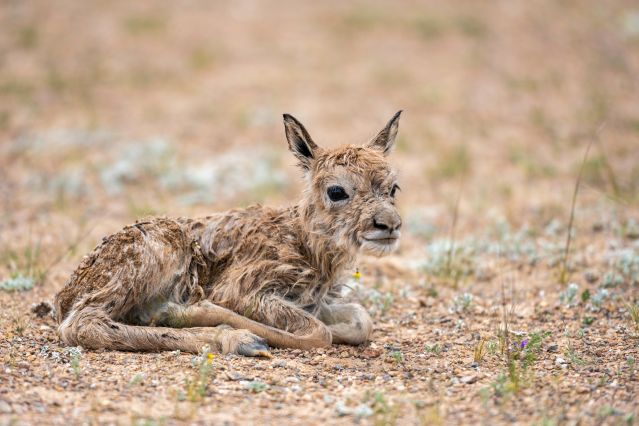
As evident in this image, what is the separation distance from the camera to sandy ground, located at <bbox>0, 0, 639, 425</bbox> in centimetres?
560

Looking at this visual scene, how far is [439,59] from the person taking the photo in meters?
19.7

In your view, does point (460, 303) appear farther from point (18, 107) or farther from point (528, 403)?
point (18, 107)

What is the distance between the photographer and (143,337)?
6.51 meters

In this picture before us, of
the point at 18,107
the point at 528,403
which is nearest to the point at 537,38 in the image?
the point at 18,107

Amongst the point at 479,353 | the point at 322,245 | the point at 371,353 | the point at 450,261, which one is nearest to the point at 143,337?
the point at 322,245

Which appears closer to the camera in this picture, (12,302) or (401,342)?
(401,342)

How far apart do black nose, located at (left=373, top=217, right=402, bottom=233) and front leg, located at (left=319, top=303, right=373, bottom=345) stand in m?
0.96

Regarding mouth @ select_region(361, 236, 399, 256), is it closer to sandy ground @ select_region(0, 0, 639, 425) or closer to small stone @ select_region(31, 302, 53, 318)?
sandy ground @ select_region(0, 0, 639, 425)

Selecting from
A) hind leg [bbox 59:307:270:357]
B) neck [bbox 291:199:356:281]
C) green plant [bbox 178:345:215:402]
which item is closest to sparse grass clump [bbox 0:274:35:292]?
hind leg [bbox 59:307:270:357]

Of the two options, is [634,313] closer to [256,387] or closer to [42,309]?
[256,387]

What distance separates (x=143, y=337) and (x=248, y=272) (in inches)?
44.3

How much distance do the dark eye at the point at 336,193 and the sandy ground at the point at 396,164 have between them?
1.40 meters

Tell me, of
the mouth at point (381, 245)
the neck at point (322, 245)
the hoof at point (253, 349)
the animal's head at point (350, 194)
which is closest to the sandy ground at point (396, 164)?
the hoof at point (253, 349)

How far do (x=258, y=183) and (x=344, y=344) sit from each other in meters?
6.33
